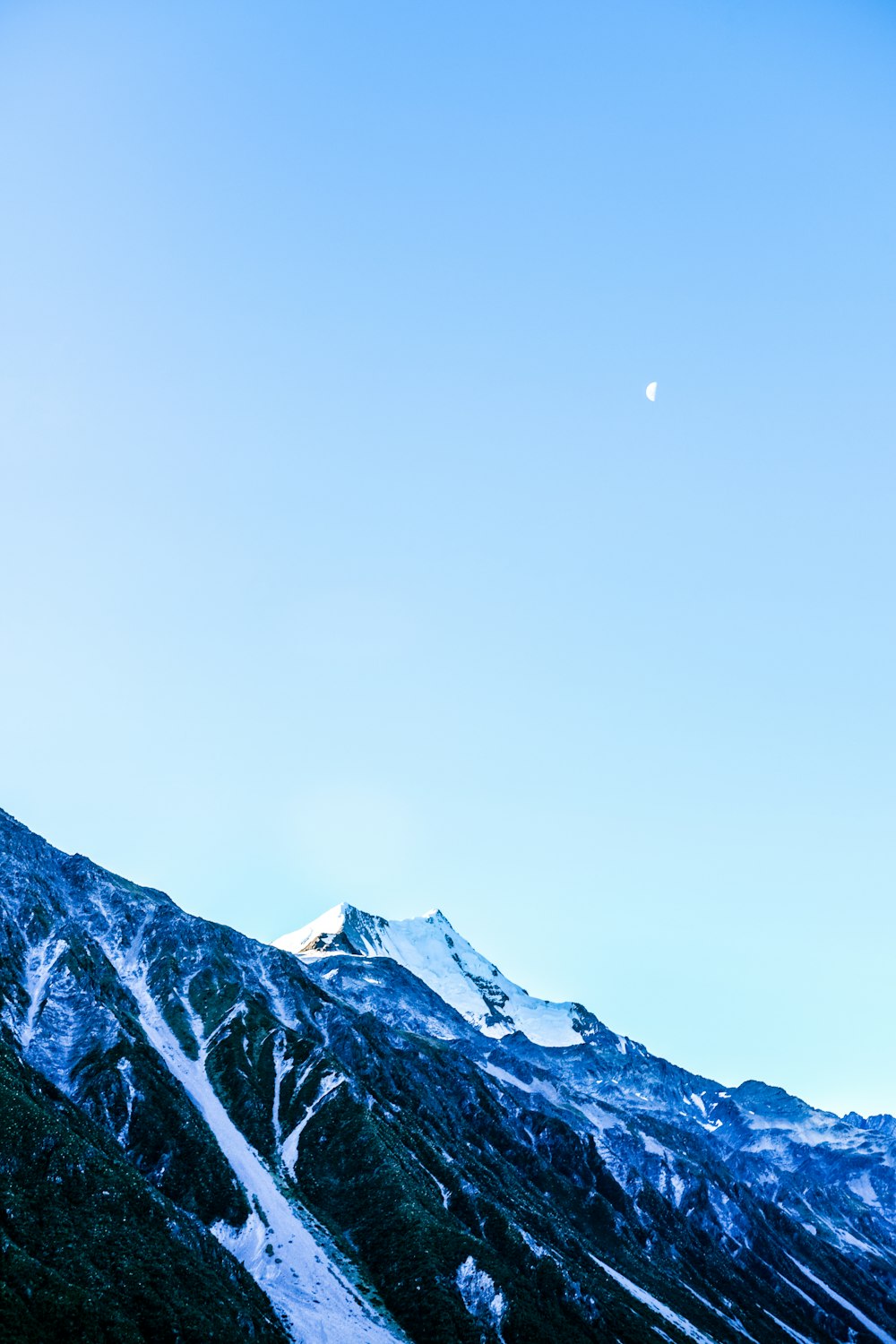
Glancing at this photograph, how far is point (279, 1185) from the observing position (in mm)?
93562

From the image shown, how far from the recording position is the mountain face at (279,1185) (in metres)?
55.5

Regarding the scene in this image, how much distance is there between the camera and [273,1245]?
76.2 meters

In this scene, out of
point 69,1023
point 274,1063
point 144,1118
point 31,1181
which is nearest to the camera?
point 31,1181

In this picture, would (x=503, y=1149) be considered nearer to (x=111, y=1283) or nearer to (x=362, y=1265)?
(x=362, y=1265)

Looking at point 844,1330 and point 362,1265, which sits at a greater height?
point 844,1330

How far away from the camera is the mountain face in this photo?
55469 mm

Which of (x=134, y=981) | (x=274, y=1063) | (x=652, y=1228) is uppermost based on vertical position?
(x=652, y=1228)

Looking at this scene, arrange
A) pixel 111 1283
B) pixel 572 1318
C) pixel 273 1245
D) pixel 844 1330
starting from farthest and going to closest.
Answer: pixel 844 1330
pixel 572 1318
pixel 273 1245
pixel 111 1283

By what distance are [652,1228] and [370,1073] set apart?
3282 inches

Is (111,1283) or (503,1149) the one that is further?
(503,1149)

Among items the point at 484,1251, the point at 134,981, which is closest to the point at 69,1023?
the point at 134,981

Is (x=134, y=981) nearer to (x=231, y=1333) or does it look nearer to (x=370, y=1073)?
(x=370, y=1073)

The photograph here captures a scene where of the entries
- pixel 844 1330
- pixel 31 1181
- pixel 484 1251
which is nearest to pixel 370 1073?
pixel 484 1251

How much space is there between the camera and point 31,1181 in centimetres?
5619
